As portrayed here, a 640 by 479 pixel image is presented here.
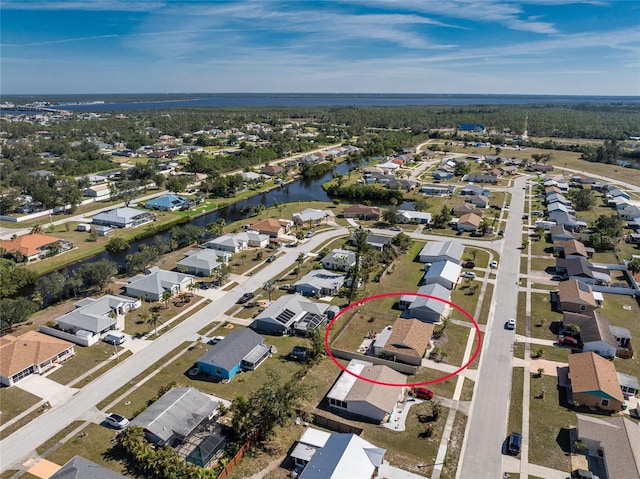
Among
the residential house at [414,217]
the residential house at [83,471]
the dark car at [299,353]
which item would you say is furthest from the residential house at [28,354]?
the residential house at [414,217]

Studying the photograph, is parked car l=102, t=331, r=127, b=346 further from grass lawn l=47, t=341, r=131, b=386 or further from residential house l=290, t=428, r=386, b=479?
residential house l=290, t=428, r=386, b=479

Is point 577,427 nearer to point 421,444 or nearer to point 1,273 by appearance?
point 421,444

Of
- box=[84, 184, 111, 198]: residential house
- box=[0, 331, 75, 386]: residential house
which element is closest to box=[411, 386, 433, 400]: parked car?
box=[0, 331, 75, 386]: residential house

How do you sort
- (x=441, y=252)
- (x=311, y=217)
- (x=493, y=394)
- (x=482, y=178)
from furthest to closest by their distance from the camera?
(x=482, y=178), (x=311, y=217), (x=441, y=252), (x=493, y=394)

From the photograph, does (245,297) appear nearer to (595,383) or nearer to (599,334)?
(595,383)

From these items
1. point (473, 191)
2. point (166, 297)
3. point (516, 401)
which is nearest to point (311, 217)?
point (166, 297)

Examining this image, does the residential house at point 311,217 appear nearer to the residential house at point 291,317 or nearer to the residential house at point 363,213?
the residential house at point 363,213
